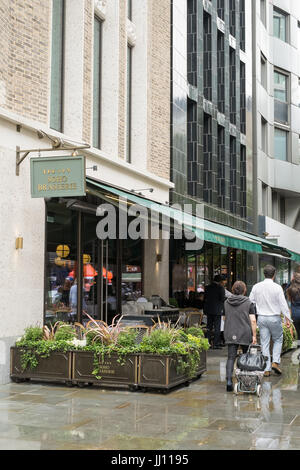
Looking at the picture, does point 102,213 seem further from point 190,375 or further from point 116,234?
point 190,375

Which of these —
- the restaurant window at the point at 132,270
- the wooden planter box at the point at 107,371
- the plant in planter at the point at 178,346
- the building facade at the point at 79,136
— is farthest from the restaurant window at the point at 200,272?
the wooden planter box at the point at 107,371

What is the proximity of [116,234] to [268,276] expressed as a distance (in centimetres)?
483

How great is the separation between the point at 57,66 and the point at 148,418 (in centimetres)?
803

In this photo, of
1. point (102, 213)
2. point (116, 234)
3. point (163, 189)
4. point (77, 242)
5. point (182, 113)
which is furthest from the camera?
point (182, 113)

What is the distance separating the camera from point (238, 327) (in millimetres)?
9461

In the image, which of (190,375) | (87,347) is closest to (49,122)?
(87,347)

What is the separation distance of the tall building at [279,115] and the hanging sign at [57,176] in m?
20.7

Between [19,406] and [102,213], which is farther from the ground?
[102,213]

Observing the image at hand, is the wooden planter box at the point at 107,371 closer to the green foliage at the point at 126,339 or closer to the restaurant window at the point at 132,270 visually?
the green foliage at the point at 126,339

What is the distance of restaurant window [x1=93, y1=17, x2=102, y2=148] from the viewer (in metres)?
14.2

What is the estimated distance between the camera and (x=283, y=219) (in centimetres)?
3544

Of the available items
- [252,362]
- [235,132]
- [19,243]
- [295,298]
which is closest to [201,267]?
[235,132]

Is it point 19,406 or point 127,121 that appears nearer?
point 19,406

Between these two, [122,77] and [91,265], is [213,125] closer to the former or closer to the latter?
[122,77]
